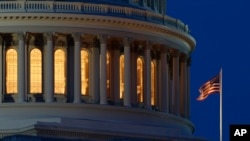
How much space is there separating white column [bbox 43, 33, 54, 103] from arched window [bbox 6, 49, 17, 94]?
228 centimetres

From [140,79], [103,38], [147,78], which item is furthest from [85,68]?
[140,79]

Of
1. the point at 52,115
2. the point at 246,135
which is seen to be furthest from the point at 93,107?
the point at 246,135

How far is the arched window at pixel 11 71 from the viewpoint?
99.4 metres

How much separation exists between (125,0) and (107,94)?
→ 8.42 metres

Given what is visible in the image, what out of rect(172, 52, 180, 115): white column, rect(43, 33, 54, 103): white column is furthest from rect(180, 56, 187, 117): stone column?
rect(43, 33, 54, 103): white column

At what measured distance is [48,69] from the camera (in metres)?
99.0

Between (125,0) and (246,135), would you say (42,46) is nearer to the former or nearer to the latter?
(125,0)

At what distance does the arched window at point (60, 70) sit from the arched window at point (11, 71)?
120 inches

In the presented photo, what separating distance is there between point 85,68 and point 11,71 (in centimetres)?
592

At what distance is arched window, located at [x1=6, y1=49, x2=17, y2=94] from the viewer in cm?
9938

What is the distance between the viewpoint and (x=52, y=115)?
3836 inches

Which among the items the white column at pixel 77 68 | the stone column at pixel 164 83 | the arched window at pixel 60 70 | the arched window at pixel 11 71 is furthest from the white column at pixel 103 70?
the arched window at pixel 11 71

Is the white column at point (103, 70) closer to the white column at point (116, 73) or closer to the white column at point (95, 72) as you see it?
the white column at point (95, 72)

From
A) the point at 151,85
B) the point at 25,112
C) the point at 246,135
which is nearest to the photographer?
the point at 246,135
